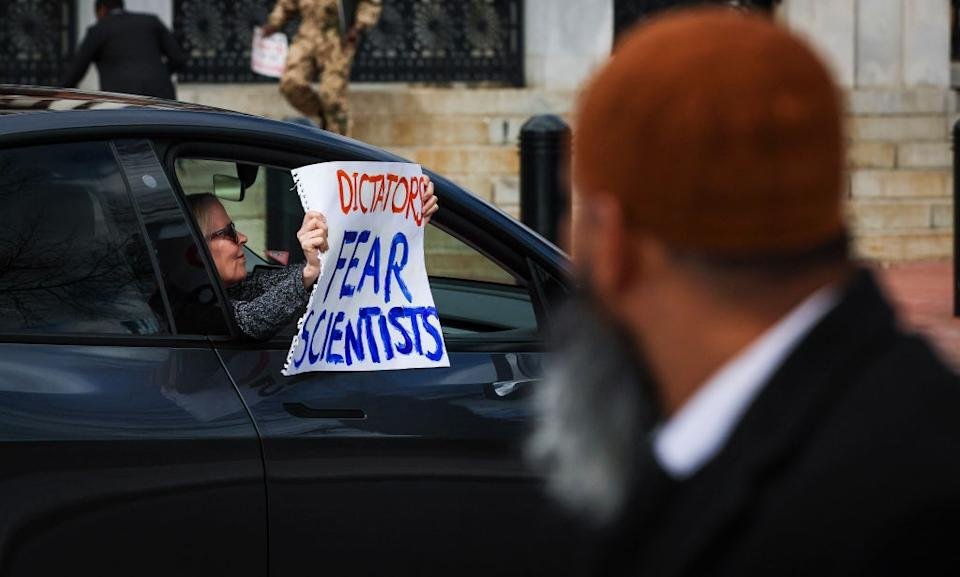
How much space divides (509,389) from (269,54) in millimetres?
9902

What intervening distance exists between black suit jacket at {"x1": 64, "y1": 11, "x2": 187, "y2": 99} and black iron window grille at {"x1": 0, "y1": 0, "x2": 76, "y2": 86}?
2731 mm

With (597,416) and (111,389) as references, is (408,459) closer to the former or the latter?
(111,389)

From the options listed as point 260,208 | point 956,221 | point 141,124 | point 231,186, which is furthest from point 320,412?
point 956,221

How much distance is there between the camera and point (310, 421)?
12.0ft

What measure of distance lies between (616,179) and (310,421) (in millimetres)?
2338

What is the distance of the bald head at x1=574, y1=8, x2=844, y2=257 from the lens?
4.31 ft

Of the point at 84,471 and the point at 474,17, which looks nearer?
the point at 84,471

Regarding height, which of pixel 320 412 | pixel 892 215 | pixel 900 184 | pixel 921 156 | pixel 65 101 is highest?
pixel 65 101

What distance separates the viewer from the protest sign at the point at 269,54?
13348 millimetres

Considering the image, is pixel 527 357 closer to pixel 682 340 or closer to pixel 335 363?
pixel 335 363

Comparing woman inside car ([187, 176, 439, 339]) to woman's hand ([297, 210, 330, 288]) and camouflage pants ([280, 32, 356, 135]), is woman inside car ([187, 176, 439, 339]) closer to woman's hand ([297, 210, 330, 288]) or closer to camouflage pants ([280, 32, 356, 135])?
woman's hand ([297, 210, 330, 288])

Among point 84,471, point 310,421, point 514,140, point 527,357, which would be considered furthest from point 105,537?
point 514,140

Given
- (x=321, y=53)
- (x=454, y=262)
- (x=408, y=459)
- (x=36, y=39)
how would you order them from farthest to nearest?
(x=36, y=39) → (x=321, y=53) → (x=454, y=262) → (x=408, y=459)

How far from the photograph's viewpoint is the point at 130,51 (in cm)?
1184
